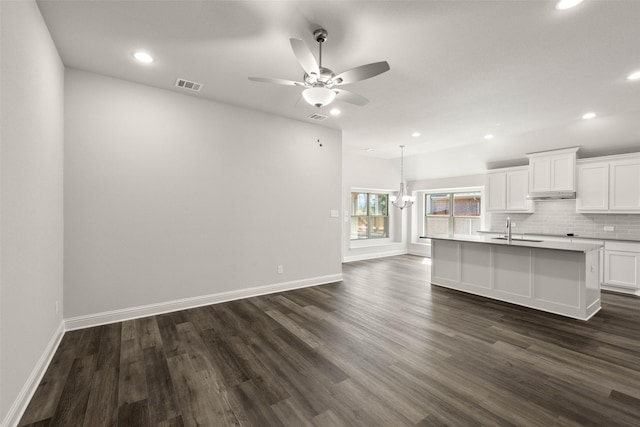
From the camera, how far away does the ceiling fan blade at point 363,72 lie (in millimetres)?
2160

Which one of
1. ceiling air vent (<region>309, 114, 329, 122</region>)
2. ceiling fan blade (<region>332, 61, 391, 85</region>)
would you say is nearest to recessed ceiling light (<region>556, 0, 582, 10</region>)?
ceiling fan blade (<region>332, 61, 391, 85</region>)

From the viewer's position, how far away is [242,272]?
14.2 ft

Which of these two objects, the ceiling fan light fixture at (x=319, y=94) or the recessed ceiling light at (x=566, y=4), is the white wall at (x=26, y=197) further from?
the recessed ceiling light at (x=566, y=4)

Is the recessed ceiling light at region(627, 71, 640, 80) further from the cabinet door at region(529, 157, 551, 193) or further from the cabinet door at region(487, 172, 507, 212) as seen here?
the cabinet door at region(487, 172, 507, 212)

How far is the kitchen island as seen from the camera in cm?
352

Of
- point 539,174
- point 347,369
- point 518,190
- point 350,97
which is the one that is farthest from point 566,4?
point 518,190

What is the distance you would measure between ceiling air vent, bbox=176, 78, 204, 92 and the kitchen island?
14.9 feet

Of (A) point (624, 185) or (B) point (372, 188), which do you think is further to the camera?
(B) point (372, 188)

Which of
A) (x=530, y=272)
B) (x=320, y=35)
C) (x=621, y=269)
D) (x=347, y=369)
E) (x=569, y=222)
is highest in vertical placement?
(x=320, y=35)

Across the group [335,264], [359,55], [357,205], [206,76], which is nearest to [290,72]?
[359,55]

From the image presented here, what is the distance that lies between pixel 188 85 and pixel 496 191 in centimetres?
667

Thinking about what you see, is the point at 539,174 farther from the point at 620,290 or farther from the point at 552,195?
the point at 620,290

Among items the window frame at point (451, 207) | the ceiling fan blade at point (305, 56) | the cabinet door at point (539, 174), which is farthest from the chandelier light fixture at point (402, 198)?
the ceiling fan blade at point (305, 56)

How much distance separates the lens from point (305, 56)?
84.9 inches
